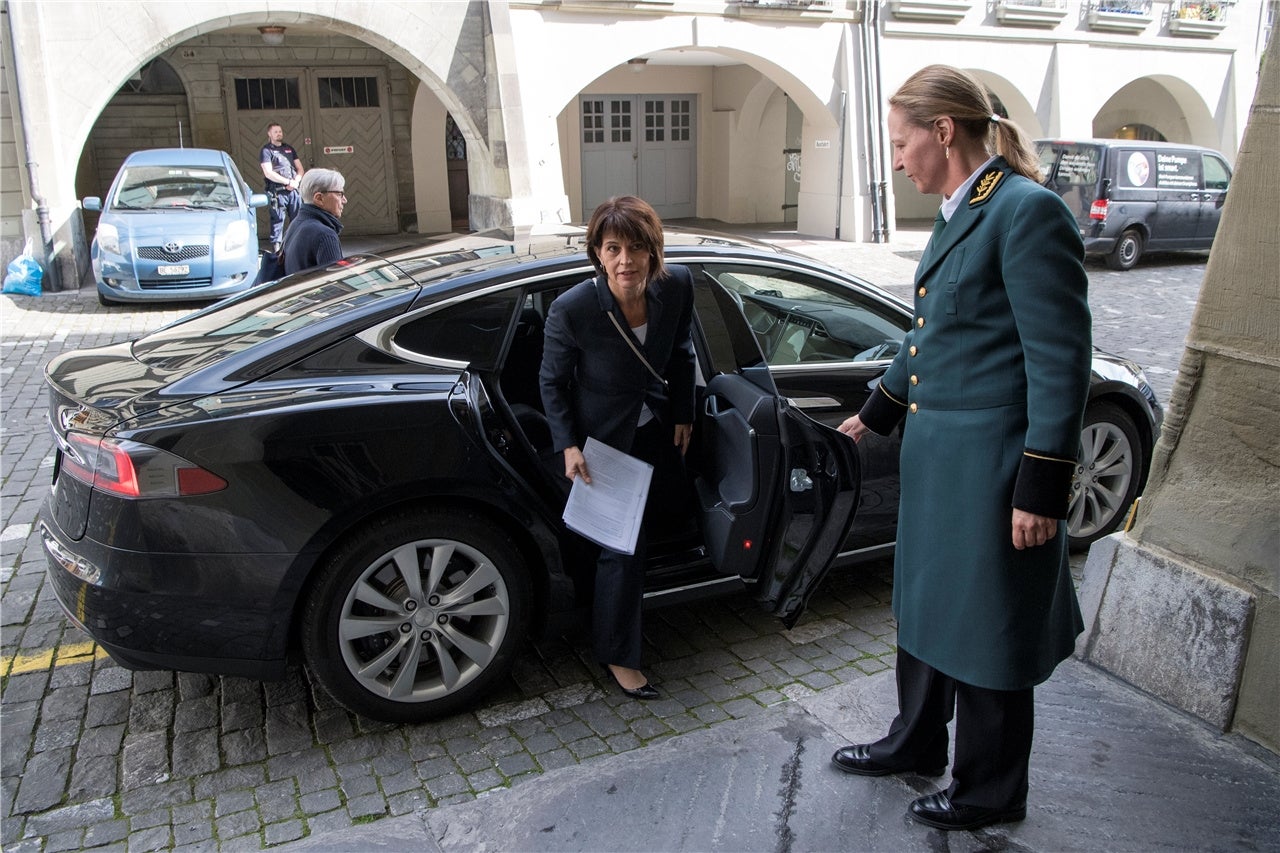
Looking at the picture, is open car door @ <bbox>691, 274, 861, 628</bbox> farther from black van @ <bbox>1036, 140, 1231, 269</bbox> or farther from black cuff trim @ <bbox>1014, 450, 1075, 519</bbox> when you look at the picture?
black van @ <bbox>1036, 140, 1231, 269</bbox>

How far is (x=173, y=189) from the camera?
12.5m

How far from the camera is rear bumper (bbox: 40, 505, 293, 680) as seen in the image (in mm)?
3035

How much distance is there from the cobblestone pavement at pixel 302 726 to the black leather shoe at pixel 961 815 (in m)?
0.81

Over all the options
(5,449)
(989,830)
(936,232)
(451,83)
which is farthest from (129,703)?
→ (451,83)

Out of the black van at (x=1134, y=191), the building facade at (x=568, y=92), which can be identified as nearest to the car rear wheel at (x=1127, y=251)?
the black van at (x=1134, y=191)

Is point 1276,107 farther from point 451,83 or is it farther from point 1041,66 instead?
point 1041,66

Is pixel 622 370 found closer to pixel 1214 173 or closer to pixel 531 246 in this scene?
pixel 531 246

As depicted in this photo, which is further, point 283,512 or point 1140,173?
point 1140,173

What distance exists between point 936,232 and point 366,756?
7.62 feet

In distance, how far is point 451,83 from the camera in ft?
49.5

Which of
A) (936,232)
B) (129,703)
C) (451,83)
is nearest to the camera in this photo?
(936,232)

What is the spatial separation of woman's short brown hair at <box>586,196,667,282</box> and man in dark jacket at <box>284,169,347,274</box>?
3.17 m

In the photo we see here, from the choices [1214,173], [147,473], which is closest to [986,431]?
[147,473]

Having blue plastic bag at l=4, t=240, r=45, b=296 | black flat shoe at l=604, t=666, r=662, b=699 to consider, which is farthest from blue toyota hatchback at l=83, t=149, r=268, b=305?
black flat shoe at l=604, t=666, r=662, b=699
